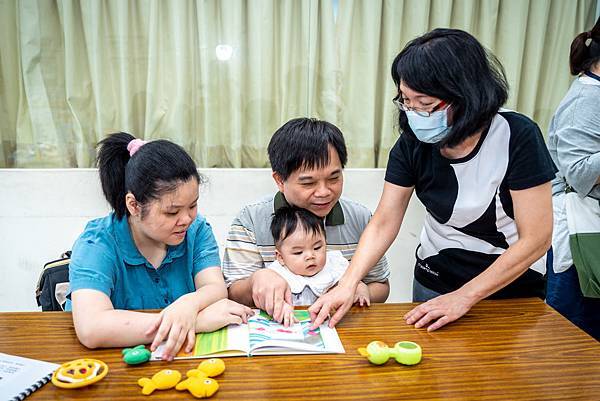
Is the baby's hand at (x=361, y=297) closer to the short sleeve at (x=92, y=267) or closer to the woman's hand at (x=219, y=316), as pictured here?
the woman's hand at (x=219, y=316)

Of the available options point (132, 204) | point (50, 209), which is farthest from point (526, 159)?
point (50, 209)

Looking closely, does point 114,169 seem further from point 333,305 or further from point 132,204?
point 333,305

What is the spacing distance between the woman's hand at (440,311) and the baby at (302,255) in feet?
0.90

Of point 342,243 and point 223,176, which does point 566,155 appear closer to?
point 342,243

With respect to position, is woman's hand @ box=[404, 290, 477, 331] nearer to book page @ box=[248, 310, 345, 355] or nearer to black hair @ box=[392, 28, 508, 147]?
book page @ box=[248, 310, 345, 355]

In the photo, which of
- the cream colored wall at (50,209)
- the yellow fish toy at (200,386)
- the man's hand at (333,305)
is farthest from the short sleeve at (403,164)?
the cream colored wall at (50,209)

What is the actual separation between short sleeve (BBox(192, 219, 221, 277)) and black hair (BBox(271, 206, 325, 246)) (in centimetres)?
20

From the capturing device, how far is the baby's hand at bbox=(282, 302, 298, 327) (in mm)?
1281

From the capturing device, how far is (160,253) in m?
1.48

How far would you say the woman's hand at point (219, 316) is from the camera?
4.02ft

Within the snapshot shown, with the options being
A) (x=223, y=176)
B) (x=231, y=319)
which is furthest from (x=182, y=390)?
(x=223, y=176)

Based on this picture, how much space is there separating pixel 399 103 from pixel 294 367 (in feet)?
2.66

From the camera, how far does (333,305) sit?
4.33 feet

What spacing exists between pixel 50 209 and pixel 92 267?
1610mm
